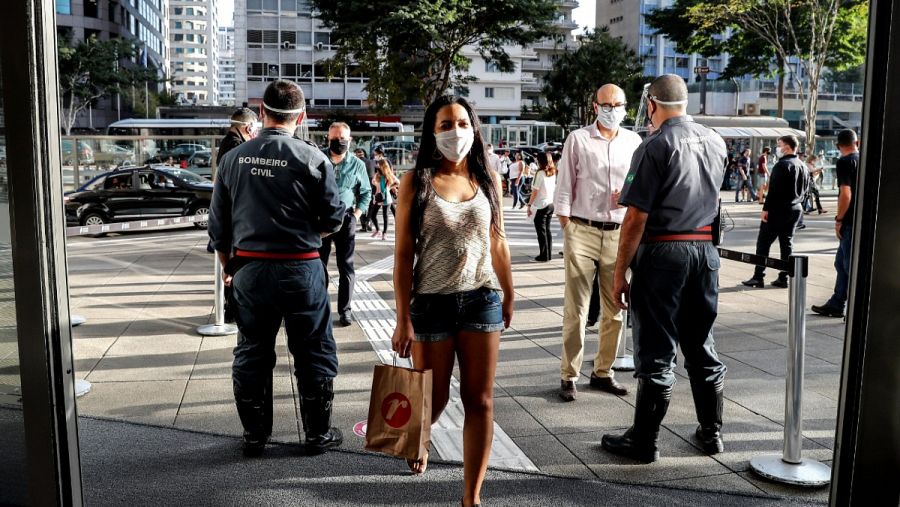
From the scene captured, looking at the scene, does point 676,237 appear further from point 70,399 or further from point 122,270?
point 122,270

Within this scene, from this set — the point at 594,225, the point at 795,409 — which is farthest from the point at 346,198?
the point at 795,409

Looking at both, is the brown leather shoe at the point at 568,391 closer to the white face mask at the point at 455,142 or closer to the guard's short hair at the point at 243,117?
the white face mask at the point at 455,142

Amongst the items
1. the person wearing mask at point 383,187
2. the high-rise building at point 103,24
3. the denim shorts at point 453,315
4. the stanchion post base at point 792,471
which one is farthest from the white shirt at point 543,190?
the high-rise building at point 103,24

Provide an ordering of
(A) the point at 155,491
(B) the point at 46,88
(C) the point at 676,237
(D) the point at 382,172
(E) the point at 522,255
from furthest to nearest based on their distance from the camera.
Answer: (D) the point at 382,172, (E) the point at 522,255, (C) the point at 676,237, (A) the point at 155,491, (B) the point at 46,88

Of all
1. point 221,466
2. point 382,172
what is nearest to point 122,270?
point 382,172

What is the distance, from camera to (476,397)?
3.54m

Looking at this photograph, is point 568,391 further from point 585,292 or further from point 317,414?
point 317,414

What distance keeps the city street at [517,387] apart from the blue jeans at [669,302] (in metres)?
0.57

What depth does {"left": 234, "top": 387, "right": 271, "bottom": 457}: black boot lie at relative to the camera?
4.45 m

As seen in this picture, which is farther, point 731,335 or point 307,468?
point 731,335

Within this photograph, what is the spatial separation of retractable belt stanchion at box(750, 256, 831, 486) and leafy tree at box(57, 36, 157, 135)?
1780 inches

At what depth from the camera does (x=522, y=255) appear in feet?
45.2

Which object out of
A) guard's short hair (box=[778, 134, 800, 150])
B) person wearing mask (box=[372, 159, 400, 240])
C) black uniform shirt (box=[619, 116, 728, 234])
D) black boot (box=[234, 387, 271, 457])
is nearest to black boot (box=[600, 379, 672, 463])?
black uniform shirt (box=[619, 116, 728, 234])

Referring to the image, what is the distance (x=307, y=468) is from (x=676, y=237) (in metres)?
2.28
